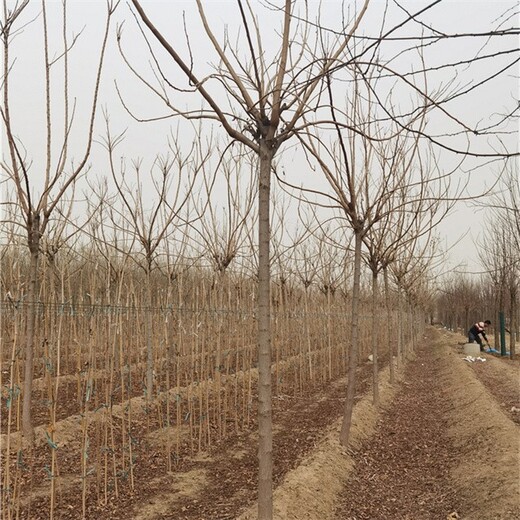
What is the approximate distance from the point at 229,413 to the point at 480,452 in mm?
3481

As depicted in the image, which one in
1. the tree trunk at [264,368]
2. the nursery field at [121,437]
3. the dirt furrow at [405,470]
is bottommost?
the dirt furrow at [405,470]

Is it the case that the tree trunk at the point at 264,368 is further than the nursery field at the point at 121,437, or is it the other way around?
the nursery field at the point at 121,437

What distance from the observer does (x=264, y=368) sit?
2838mm

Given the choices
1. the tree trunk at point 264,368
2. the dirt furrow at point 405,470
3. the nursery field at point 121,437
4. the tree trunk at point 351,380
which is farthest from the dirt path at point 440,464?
the tree trunk at point 264,368

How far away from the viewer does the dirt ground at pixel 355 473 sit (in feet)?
12.9

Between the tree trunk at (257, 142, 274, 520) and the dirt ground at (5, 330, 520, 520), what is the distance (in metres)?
0.85

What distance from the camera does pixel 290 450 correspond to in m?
5.62

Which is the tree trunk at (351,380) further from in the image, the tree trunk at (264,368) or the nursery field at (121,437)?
the tree trunk at (264,368)

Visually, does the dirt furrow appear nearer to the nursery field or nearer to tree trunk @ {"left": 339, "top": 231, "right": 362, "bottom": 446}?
tree trunk @ {"left": 339, "top": 231, "right": 362, "bottom": 446}

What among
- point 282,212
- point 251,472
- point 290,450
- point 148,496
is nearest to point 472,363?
point 282,212

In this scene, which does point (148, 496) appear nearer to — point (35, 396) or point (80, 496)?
point (80, 496)

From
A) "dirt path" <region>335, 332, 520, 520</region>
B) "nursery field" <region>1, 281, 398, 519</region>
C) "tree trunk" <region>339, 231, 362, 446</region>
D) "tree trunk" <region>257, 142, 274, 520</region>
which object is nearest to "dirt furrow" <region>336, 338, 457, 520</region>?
"dirt path" <region>335, 332, 520, 520</region>

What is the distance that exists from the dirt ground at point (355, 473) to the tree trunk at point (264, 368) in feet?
2.80

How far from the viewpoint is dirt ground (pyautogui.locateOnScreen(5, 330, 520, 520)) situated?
3.92m
